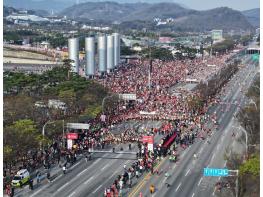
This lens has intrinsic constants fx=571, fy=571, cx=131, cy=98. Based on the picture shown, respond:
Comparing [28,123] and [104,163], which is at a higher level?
[28,123]

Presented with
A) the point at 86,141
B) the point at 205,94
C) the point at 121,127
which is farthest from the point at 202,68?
the point at 86,141

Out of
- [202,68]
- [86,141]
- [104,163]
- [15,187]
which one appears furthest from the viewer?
[202,68]

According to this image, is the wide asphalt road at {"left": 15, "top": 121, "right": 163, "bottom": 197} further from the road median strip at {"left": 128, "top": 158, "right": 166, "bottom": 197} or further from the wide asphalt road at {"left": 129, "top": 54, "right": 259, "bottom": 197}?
the wide asphalt road at {"left": 129, "top": 54, "right": 259, "bottom": 197}

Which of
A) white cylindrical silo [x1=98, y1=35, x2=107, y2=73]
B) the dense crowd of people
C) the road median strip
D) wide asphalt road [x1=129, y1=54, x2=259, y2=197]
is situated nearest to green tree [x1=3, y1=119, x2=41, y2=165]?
the road median strip

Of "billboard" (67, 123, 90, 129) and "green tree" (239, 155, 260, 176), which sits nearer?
"green tree" (239, 155, 260, 176)

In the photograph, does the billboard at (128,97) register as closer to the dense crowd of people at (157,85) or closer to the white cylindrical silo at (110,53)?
the dense crowd of people at (157,85)

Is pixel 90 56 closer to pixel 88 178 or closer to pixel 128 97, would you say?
pixel 128 97

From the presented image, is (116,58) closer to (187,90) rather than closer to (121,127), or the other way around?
(187,90)

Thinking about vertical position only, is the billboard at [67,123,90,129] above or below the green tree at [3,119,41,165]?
below

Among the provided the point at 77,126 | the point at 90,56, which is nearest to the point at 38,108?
the point at 77,126
